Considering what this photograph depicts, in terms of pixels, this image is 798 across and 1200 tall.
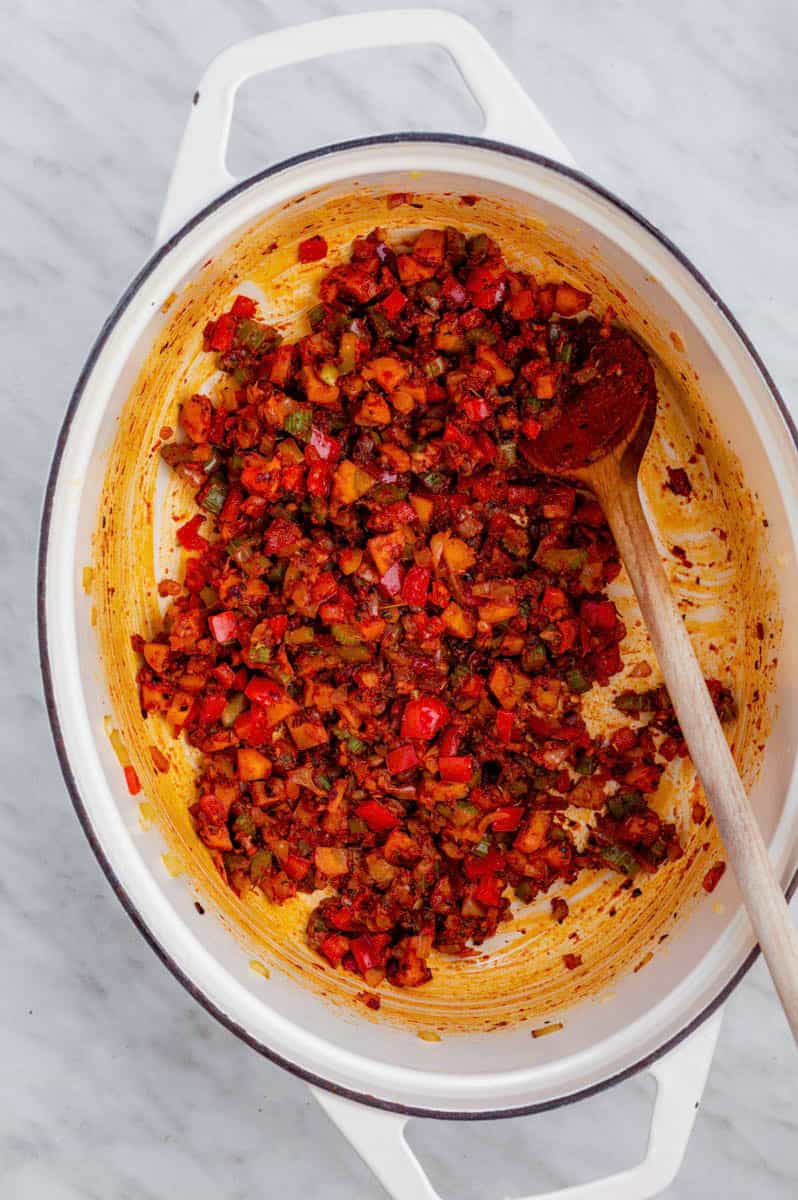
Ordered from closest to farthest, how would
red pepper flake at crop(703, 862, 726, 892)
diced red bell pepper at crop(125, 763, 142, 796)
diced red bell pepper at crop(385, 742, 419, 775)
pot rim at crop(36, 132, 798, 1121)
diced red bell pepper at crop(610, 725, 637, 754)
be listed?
1. pot rim at crop(36, 132, 798, 1121)
2. diced red bell pepper at crop(125, 763, 142, 796)
3. red pepper flake at crop(703, 862, 726, 892)
4. diced red bell pepper at crop(385, 742, 419, 775)
5. diced red bell pepper at crop(610, 725, 637, 754)

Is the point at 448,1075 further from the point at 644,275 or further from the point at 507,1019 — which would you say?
the point at 644,275

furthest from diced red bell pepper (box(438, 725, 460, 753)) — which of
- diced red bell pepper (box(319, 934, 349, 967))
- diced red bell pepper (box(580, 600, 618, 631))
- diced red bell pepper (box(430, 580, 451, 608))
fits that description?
diced red bell pepper (box(319, 934, 349, 967))

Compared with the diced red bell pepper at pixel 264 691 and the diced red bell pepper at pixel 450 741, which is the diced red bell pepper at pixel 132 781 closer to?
the diced red bell pepper at pixel 264 691

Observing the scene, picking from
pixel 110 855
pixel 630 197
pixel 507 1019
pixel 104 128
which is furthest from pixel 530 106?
pixel 507 1019

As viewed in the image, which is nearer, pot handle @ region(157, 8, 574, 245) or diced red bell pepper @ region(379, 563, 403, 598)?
pot handle @ region(157, 8, 574, 245)

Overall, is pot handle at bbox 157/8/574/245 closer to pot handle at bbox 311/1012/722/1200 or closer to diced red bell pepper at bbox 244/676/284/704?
diced red bell pepper at bbox 244/676/284/704

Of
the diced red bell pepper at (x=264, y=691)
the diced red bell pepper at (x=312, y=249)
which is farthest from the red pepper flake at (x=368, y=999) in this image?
the diced red bell pepper at (x=312, y=249)

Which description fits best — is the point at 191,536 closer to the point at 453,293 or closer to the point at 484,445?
the point at 484,445
